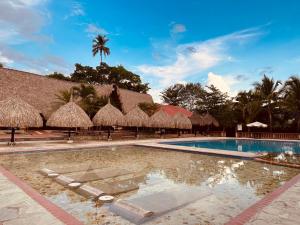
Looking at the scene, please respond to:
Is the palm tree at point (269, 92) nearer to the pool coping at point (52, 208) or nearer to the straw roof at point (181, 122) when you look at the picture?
the straw roof at point (181, 122)

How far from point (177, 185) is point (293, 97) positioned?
23.9 metres

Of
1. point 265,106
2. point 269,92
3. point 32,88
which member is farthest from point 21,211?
point 269,92

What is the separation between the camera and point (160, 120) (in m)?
24.0

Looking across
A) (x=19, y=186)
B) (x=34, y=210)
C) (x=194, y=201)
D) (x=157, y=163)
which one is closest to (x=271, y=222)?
(x=194, y=201)

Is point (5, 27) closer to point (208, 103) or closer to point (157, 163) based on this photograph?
point (157, 163)

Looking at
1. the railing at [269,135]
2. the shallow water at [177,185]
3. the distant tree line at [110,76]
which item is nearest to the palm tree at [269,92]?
the railing at [269,135]

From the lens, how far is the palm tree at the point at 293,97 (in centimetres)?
2512

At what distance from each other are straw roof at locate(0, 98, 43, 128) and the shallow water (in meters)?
3.65

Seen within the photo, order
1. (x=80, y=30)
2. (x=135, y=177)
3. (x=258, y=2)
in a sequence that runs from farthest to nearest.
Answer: (x=80, y=30) < (x=258, y=2) < (x=135, y=177)

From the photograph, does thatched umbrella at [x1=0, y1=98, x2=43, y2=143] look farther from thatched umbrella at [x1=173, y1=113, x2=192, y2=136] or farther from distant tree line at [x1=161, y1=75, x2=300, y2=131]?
distant tree line at [x1=161, y1=75, x2=300, y2=131]

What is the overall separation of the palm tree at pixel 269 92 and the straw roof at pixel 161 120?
1145 cm

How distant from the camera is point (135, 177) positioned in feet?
23.8

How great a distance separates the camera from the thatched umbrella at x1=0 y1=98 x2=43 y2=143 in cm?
1352

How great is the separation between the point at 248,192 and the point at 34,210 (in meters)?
4.73
